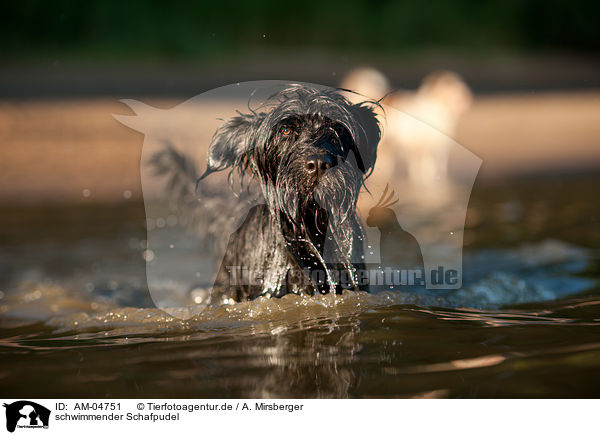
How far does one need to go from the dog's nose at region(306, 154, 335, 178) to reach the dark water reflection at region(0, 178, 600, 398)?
3.19 ft

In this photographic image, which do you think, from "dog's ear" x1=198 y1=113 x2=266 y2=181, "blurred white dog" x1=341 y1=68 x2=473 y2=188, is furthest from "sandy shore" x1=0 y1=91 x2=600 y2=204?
"dog's ear" x1=198 y1=113 x2=266 y2=181

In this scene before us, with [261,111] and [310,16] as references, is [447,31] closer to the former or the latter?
[310,16]

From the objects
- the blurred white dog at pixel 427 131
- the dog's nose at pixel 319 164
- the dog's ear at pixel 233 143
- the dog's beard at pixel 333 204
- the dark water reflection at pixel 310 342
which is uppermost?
the blurred white dog at pixel 427 131

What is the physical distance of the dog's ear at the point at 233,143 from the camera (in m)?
4.26

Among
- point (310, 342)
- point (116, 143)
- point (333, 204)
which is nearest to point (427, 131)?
point (116, 143)

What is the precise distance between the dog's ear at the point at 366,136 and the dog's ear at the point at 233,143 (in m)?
0.66

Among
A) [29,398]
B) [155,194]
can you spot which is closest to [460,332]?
[29,398]

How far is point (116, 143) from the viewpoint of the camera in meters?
13.9

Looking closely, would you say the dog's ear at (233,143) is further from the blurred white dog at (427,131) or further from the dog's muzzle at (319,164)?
the blurred white dog at (427,131)

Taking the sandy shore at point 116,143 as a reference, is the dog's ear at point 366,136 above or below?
below

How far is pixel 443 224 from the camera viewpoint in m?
8.14

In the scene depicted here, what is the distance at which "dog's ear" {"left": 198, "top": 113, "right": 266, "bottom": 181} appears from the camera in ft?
14.0
